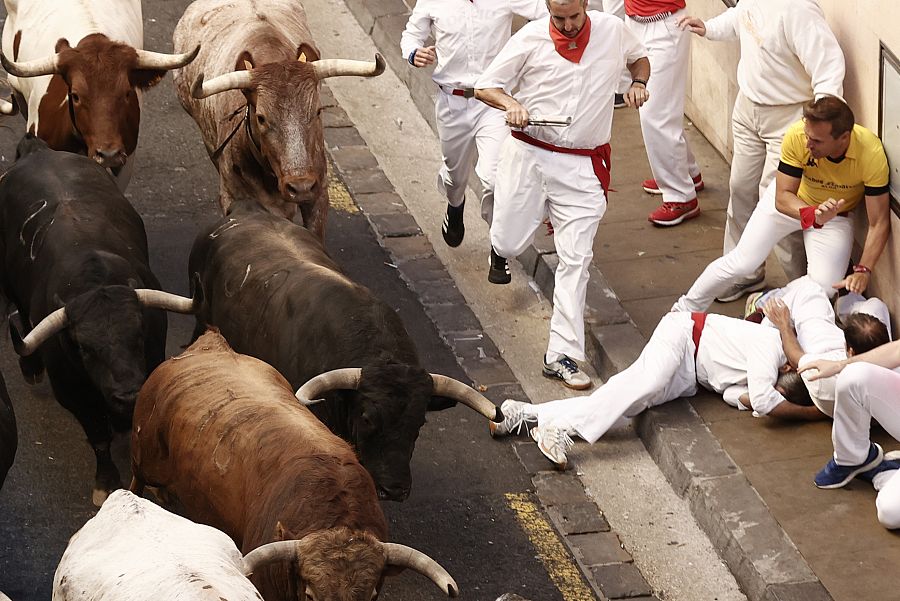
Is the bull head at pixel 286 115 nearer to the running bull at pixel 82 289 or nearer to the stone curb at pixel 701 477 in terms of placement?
the running bull at pixel 82 289

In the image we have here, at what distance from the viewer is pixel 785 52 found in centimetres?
962

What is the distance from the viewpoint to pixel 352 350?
7.52 meters

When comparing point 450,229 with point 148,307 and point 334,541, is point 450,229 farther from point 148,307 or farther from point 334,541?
point 334,541

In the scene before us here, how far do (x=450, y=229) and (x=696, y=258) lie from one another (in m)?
1.77

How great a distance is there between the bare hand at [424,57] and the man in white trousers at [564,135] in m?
0.93

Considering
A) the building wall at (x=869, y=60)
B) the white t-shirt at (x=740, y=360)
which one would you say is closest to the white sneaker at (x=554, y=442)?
the white t-shirt at (x=740, y=360)

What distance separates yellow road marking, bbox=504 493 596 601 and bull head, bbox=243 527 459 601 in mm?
2209

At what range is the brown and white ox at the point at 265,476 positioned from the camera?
18.4ft

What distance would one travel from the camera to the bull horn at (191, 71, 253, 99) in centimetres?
931

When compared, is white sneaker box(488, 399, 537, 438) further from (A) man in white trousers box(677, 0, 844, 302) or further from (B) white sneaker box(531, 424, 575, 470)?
(A) man in white trousers box(677, 0, 844, 302)

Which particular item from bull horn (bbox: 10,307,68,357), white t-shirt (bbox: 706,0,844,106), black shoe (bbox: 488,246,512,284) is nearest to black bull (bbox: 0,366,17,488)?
bull horn (bbox: 10,307,68,357)

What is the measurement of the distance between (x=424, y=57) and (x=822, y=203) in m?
2.89

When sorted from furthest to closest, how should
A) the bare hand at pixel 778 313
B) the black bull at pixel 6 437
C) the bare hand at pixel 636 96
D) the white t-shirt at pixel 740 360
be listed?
the bare hand at pixel 636 96 < the bare hand at pixel 778 313 < the white t-shirt at pixel 740 360 < the black bull at pixel 6 437

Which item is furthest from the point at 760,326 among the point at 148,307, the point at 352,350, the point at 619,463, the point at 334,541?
the point at 334,541
